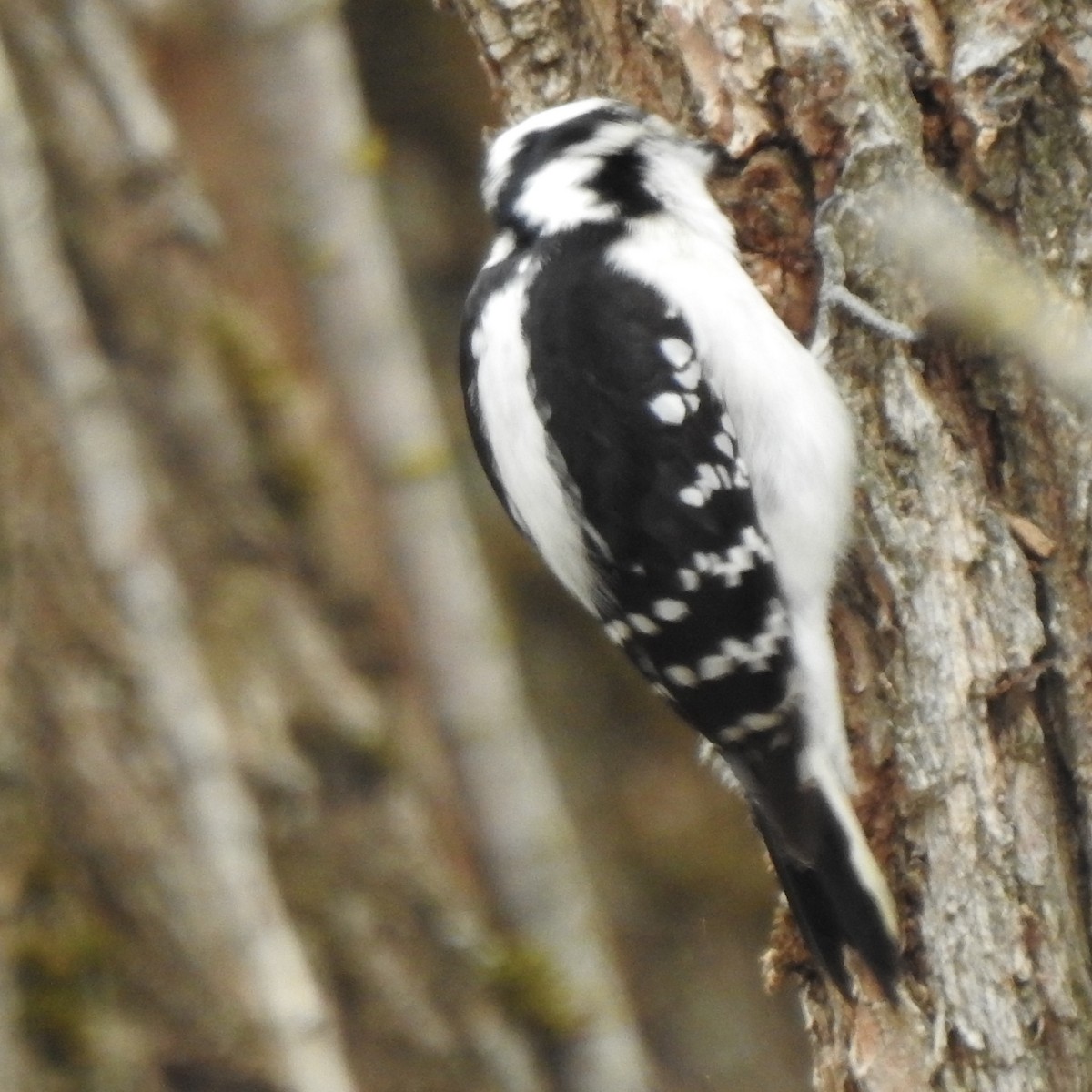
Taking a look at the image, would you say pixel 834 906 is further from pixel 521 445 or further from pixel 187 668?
pixel 187 668

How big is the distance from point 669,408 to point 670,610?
1.04 feet

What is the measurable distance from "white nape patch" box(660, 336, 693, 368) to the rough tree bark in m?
0.23

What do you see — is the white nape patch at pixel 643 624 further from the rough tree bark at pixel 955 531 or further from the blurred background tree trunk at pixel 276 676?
the blurred background tree trunk at pixel 276 676

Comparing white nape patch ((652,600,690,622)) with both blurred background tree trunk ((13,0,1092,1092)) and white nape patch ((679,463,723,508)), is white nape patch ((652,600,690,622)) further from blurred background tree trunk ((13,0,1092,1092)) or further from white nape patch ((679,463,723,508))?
blurred background tree trunk ((13,0,1092,1092))

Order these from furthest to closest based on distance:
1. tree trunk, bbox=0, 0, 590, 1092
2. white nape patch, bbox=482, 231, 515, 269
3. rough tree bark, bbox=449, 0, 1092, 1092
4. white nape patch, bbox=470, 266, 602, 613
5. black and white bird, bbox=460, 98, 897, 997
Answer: tree trunk, bbox=0, 0, 590, 1092, white nape patch, bbox=482, 231, 515, 269, white nape patch, bbox=470, 266, 602, 613, black and white bird, bbox=460, 98, 897, 997, rough tree bark, bbox=449, 0, 1092, 1092

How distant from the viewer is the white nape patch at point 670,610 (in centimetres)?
289

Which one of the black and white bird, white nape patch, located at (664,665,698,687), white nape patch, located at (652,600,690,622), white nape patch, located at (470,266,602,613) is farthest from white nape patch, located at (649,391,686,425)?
white nape patch, located at (664,665,698,687)

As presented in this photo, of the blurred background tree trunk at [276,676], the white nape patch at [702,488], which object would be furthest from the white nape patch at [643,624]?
the blurred background tree trunk at [276,676]

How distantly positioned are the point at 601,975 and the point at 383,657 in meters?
1.26

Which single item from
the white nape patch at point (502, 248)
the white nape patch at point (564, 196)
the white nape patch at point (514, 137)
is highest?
the white nape patch at point (514, 137)

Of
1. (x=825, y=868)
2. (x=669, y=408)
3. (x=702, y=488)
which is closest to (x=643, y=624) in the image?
(x=702, y=488)

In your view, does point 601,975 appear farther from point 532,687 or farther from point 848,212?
point 848,212

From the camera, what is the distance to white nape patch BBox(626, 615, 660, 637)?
292cm

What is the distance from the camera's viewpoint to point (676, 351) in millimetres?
2918
